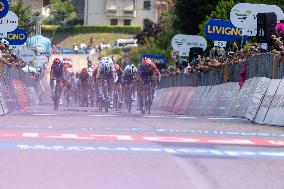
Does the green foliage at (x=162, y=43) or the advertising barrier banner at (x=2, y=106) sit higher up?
the advertising barrier banner at (x=2, y=106)

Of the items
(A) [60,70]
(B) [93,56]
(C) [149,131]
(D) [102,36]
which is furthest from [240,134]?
(D) [102,36]

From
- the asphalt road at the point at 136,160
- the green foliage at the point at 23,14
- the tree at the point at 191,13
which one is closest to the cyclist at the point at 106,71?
the asphalt road at the point at 136,160

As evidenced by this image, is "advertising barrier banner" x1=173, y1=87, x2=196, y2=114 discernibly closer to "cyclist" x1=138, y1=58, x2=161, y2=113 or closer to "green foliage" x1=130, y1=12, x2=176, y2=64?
"cyclist" x1=138, y1=58, x2=161, y2=113

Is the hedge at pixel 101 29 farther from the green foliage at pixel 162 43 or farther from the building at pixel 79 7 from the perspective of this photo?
the green foliage at pixel 162 43

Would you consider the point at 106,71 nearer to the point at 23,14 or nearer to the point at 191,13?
the point at 23,14

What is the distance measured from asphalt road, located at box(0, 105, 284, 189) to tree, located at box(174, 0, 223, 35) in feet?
209

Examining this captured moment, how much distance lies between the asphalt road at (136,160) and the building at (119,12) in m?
162

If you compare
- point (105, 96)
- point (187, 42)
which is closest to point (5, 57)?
point (105, 96)

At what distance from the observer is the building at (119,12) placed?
574 feet

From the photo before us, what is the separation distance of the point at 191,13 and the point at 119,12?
98.8 m

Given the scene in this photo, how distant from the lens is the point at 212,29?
3466 cm

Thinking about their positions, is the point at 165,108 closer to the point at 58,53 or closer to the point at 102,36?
the point at 58,53

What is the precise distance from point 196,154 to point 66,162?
5.68 ft

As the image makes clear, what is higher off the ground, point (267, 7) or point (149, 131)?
point (267, 7)
